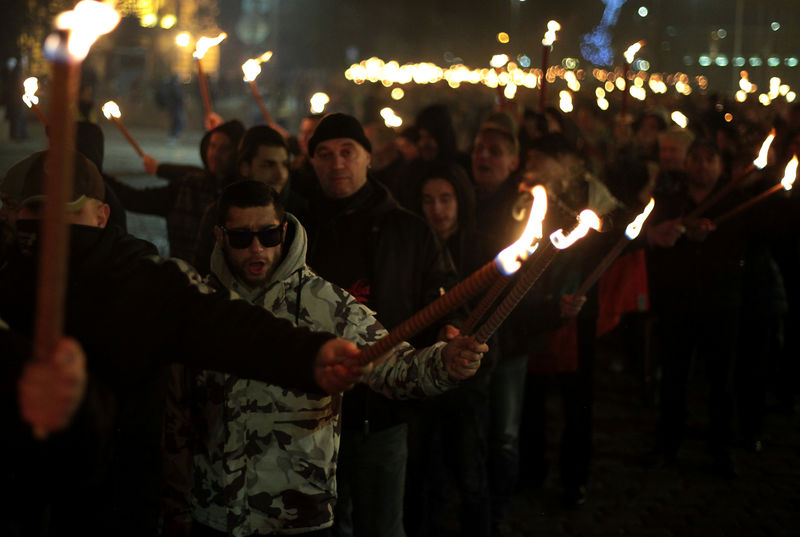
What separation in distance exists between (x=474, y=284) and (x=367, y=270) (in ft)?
8.04

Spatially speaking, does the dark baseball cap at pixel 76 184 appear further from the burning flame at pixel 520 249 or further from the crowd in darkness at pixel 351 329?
the burning flame at pixel 520 249

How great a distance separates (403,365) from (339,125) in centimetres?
179

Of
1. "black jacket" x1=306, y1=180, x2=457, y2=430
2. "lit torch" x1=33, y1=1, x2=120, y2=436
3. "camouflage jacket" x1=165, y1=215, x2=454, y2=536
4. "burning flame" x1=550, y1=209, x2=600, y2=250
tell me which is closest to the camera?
"lit torch" x1=33, y1=1, x2=120, y2=436

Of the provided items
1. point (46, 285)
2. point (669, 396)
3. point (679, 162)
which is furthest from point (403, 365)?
point (679, 162)

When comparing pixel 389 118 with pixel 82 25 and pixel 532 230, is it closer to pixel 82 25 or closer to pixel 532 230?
pixel 532 230

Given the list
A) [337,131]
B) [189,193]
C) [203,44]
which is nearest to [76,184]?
[337,131]

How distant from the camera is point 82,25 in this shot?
1.72m

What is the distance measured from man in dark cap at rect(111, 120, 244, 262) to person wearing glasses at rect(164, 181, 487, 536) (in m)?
2.66

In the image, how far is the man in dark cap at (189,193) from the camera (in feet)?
20.9

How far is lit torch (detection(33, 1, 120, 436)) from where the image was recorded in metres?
1.60

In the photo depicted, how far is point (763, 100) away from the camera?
53.2 feet

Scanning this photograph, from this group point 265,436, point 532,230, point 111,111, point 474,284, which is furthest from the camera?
point 111,111

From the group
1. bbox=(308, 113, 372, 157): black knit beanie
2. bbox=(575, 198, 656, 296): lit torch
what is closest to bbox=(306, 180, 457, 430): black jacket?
bbox=(308, 113, 372, 157): black knit beanie

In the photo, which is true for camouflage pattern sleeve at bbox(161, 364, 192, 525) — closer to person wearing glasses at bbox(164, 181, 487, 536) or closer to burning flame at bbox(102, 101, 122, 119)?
person wearing glasses at bbox(164, 181, 487, 536)
